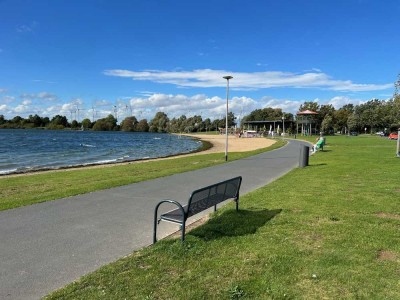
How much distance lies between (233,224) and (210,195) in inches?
27.3

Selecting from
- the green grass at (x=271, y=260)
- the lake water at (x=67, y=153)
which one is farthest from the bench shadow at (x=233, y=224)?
the lake water at (x=67, y=153)

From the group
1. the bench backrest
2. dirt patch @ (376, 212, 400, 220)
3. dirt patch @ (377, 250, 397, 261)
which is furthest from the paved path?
dirt patch @ (376, 212, 400, 220)

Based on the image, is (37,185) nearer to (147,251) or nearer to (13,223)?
(13,223)

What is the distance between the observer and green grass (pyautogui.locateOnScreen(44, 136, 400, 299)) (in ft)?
12.5

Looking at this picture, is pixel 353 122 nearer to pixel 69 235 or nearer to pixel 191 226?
pixel 191 226

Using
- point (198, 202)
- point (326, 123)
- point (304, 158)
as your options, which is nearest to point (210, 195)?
point (198, 202)

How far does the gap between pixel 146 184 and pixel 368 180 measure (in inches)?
281

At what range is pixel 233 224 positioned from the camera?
6.41 metres

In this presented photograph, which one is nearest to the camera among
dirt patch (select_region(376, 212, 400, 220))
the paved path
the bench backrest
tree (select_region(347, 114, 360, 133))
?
the paved path

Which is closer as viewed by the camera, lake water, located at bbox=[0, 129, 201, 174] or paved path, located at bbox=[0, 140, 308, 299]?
paved path, located at bbox=[0, 140, 308, 299]

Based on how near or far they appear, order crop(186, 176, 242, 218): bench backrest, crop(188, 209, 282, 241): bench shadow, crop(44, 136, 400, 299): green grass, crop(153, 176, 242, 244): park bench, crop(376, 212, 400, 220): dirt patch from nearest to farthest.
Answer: crop(44, 136, 400, 299): green grass → crop(153, 176, 242, 244): park bench → crop(186, 176, 242, 218): bench backrest → crop(188, 209, 282, 241): bench shadow → crop(376, 212, 400, 220): dirt patch

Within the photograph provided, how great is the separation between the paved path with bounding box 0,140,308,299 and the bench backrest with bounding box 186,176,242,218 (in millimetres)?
827

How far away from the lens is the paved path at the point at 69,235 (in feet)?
14.3

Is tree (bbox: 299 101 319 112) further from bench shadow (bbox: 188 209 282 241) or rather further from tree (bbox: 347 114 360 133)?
bench shadow (bbox: 188 209 282 241)
